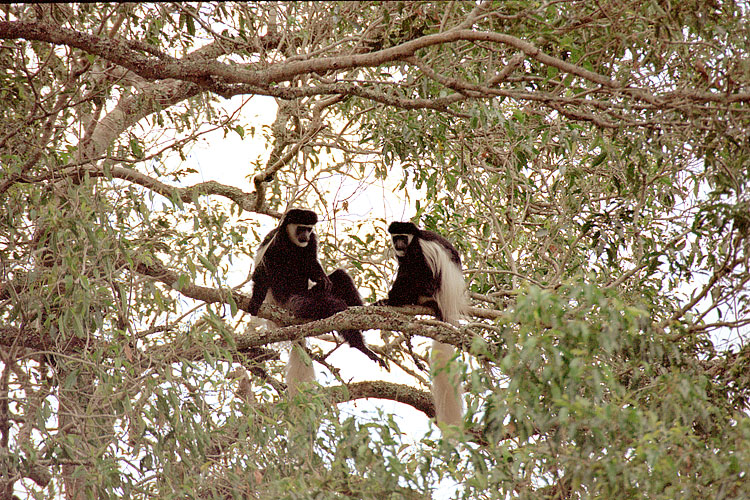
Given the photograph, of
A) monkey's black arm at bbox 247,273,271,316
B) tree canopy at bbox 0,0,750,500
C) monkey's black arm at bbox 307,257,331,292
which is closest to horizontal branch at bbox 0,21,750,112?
tree canopy at bbox 0,0,750,500

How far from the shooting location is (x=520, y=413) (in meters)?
1.88

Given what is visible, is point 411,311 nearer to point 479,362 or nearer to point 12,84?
point 479,362

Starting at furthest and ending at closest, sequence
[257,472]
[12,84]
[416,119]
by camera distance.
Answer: [416,119] → [12,84] → [257,472]

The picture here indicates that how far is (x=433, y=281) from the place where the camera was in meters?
4.75

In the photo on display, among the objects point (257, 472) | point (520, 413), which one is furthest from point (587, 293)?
point (257, 472)

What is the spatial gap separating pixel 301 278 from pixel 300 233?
0.98ft

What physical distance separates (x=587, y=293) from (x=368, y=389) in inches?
108

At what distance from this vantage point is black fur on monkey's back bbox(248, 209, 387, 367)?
4.27m

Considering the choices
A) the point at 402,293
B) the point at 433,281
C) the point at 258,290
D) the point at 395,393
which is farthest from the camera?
the point at 402,293

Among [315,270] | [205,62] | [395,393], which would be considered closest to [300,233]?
[315,270]

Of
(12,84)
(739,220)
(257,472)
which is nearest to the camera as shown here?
(739,220)

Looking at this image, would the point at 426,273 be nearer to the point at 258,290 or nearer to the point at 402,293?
the point at 402,293

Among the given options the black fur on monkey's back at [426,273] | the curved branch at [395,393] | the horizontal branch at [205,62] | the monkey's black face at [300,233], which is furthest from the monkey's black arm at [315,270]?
the horizontal branch at [205,62]

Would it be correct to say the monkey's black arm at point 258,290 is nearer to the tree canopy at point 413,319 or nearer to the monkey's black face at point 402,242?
the tree canopy at point 413,319
